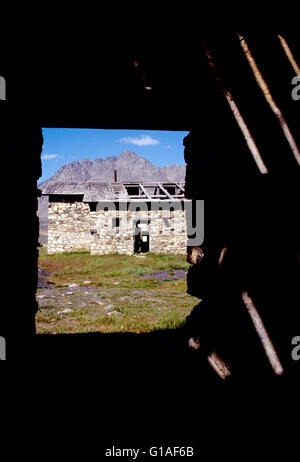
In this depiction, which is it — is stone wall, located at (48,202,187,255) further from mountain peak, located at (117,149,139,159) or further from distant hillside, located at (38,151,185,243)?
mountain peak, located at (117,149,139,159)

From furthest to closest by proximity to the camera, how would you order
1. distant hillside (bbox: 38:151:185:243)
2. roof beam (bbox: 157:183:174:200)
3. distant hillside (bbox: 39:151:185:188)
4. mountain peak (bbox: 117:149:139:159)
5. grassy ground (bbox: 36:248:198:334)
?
mountain peak (bbox: 117:149:139:159)
distant hillside (bbox: 39:151:185:188)
distant hillside (bbox: 38:151:185:243)
roof beam (bbox: 157:183:174:200)
grassy ground (bbox: 36:248:198:334)

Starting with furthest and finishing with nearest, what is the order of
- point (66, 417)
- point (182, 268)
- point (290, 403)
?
point (182, 268)
point (66, 417)
point (290, 403)

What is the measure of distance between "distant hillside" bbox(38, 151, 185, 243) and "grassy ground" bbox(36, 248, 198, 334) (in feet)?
364

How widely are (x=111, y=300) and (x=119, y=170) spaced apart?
131 m

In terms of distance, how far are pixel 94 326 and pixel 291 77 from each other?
4793 millimetres

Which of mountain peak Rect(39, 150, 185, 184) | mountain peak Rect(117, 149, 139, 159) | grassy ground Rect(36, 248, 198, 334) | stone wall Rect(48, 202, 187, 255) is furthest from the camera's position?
mountain peak Rect(117, 149, 139, 159)

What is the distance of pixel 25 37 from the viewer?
5.55ft

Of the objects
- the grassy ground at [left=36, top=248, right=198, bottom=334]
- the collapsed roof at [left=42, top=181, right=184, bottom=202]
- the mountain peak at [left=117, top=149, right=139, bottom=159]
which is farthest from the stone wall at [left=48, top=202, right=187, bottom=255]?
the mountain peak at [left=117, top=149, right=139, bottom=159]

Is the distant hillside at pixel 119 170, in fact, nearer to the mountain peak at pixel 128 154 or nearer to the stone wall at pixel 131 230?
the mountain peak at pixel 128 154

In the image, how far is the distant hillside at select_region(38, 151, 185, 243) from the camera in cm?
12538

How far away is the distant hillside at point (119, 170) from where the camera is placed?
125375 millimetres

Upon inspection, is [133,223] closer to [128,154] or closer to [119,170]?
[119,170]
